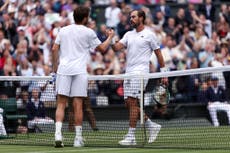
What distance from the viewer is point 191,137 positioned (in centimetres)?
1620

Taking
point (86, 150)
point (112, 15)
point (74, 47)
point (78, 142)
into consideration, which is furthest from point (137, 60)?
point (112, 15)

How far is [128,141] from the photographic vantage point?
1571cm

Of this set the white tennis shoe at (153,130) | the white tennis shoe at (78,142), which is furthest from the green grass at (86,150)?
the white tennis shoe at (153,130)

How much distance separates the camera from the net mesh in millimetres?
16156

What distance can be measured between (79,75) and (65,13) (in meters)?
12.8

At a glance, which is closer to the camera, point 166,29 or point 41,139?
point 41,139

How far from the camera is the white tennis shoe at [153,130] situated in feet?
52.7

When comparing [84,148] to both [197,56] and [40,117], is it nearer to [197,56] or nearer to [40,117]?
[40,117]

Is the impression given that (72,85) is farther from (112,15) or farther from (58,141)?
(112,15)

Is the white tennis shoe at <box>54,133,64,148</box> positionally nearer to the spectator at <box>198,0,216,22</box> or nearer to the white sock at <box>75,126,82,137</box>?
the white sock at <box>75,126,82,137</box>

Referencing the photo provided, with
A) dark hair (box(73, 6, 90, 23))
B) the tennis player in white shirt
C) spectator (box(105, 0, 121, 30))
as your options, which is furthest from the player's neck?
spectator (box(105, 0, 121, 30))

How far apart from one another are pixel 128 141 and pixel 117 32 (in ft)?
42.3

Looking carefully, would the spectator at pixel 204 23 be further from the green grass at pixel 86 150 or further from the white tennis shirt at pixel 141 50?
the green grass at pixel 86 150

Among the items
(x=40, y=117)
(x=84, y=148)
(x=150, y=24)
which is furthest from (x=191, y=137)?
(x=150, y=24)
